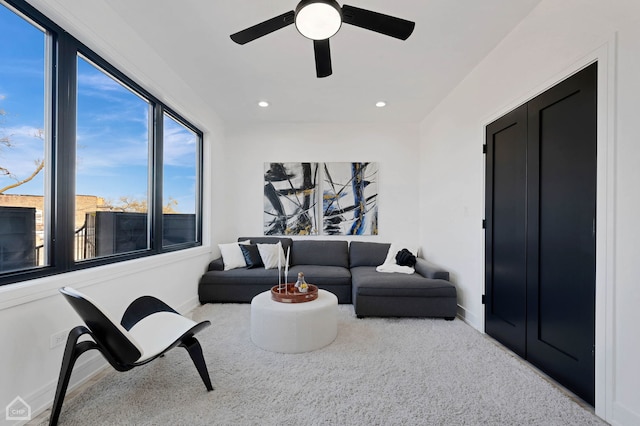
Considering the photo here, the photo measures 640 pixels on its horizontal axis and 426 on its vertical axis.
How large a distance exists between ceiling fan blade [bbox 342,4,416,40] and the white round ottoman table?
217cm

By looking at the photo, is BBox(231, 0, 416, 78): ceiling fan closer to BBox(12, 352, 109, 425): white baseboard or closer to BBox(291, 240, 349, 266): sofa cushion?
BBox(12, 352, 109, 425): white baseboard

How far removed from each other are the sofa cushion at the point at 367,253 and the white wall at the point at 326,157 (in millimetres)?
339

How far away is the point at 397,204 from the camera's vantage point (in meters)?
4.62

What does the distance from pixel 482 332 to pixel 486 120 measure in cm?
218

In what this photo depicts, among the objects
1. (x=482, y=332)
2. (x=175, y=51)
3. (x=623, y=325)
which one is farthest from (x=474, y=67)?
(x=175, y=51)

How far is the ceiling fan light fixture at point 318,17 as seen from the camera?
145cm

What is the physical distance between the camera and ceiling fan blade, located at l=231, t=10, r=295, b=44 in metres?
1.60

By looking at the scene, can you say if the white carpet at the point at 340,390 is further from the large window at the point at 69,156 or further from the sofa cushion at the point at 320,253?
the sofa cushion at the point at 320,253

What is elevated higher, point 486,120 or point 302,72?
point 302,72

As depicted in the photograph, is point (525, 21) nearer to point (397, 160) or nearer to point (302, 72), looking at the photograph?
point (302, 72)

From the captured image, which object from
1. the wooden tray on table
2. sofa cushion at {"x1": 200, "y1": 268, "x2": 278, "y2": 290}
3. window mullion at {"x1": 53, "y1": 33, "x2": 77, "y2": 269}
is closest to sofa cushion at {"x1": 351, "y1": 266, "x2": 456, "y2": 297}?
the wooden tray on table

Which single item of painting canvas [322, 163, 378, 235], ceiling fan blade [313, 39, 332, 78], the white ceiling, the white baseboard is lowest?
the white baseboard

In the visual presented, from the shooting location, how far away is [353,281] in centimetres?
355

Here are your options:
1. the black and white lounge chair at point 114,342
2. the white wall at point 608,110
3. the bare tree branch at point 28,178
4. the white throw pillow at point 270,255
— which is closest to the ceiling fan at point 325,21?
the white wall at point 608,110
